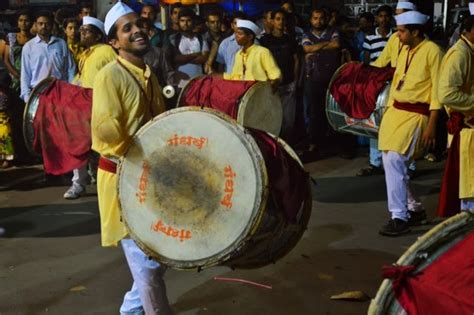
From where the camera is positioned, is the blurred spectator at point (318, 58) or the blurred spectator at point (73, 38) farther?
the blurred spectator at point (318, 58)

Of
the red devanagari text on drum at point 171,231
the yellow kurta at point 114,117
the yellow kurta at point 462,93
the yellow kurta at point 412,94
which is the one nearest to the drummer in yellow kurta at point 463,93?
the yellow kurta at point 462,93

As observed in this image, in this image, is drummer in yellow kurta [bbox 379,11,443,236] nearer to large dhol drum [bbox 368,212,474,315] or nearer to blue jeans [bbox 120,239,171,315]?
blue jeans [bbox 120,239,171,315]

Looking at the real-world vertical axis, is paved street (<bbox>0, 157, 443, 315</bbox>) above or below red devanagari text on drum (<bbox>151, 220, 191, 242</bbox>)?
below

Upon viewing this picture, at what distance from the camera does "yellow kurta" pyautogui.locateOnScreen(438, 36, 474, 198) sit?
4699 millimetres

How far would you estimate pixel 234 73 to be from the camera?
7.61 meters

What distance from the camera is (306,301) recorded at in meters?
4.49

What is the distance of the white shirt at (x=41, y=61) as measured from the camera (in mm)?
8125

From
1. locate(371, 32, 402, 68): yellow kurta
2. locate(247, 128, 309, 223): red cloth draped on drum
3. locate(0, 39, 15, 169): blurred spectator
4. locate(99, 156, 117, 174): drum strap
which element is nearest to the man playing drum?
locate(0, 39, 15, 169): blurred spectator

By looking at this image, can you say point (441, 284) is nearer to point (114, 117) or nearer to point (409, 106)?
point (114, 117)

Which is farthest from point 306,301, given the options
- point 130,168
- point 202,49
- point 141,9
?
point 141,9

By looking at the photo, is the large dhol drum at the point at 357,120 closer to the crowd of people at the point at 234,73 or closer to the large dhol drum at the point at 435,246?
the crowd of people at the point at 234,73

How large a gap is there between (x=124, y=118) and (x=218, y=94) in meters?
3.24

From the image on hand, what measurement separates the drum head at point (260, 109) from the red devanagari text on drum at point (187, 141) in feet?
10.6

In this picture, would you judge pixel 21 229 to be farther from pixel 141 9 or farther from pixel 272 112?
pixel 141 9
